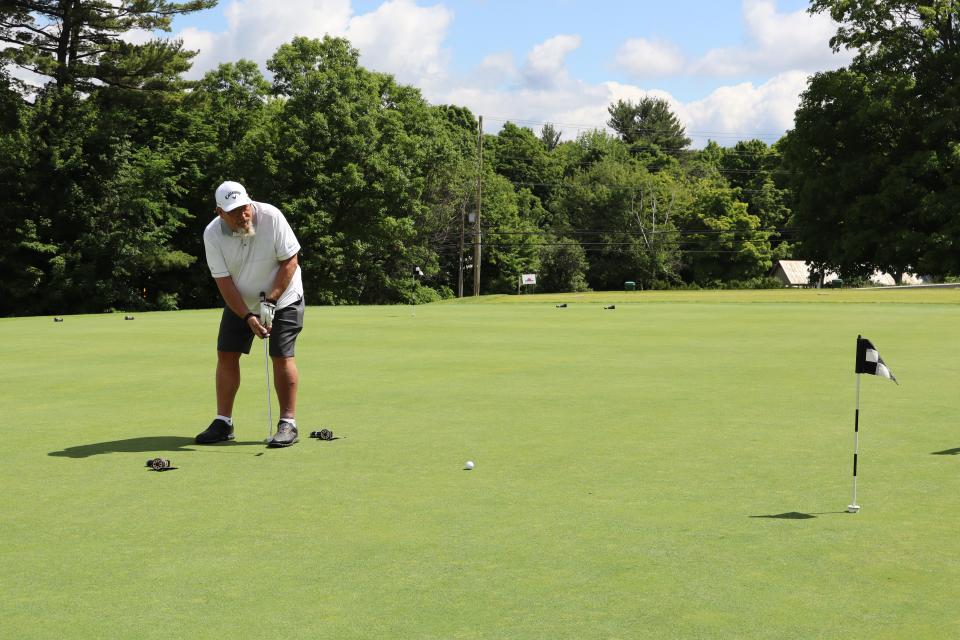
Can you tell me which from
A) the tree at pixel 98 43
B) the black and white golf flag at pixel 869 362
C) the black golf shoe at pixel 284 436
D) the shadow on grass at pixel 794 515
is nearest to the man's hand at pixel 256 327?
the black golf shoe at pixel 284 436

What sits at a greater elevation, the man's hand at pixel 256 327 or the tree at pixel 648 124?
the tree at pixel 648 124

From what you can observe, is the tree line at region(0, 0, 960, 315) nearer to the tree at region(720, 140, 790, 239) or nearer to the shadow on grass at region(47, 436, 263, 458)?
the tree at region(720, 140, 790, 239)

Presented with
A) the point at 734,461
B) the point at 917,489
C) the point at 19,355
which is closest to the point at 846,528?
the point at 917,489

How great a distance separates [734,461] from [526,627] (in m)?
4.14

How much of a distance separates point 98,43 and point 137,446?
5244cm

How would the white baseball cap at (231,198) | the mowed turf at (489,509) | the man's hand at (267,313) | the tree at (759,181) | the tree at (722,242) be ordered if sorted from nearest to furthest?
the mowed turf at (489,509) < the white baseball cap at (231,198) < the man's hand at (267,313) < the tree at (722,242) < the tree at (759,181)

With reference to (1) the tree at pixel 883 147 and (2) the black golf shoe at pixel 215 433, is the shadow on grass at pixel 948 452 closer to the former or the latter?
(2) the black golf shoe at pixel 215 433

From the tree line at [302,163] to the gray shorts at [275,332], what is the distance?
163 feet

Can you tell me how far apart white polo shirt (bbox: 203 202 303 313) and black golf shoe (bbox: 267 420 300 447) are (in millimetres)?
1060

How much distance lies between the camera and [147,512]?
6324 mm

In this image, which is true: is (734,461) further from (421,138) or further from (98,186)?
(421,138)

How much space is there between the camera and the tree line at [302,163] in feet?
182

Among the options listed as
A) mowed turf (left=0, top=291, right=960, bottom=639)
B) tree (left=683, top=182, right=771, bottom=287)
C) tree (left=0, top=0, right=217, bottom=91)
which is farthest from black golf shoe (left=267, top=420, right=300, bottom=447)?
tree (left=683, top=182, right=771, bottom=287)

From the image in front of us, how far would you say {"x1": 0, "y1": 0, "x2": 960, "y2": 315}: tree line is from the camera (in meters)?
55.3
